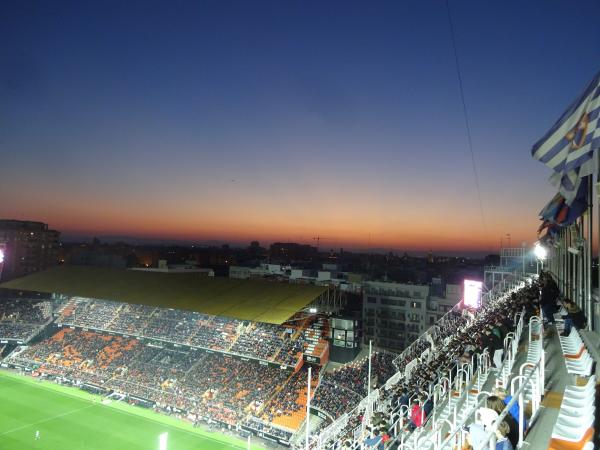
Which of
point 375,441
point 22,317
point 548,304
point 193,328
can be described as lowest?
point 22,317

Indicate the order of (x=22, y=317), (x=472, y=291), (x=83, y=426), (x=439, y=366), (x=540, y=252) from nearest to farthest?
(x=439, y=366) → (x=540, y=252) → (x=472, y=291) → (x=83, y=426) → (x=22, y=317)

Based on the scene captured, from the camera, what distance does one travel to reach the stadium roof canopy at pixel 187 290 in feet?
94.7

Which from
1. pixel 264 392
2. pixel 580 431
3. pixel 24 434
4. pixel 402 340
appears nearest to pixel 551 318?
pixel 580 431

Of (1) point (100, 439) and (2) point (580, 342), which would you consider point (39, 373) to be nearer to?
(1) point (100, 439)

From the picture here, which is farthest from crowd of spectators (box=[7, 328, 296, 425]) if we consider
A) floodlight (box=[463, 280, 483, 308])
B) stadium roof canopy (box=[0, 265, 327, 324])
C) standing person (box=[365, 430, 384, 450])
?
standing person (box=[365, 430, 384, 450])

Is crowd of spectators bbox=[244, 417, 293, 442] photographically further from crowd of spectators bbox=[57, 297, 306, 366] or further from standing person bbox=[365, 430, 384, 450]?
standing person bbox=[365, 430, 384, 450]

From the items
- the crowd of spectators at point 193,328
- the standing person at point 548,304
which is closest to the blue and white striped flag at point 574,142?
the standing person at point 548,304

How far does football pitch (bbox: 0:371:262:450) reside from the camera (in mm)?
24219

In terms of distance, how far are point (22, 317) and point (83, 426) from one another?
78.8ft

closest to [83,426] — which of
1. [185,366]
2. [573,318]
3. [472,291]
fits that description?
[185,366]

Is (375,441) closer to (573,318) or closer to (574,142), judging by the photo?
(573,318)

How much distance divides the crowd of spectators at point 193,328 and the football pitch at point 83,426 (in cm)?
646

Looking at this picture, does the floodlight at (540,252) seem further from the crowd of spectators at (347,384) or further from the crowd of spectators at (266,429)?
the crowd of spectators at (266,429)

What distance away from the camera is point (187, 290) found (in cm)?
3422
